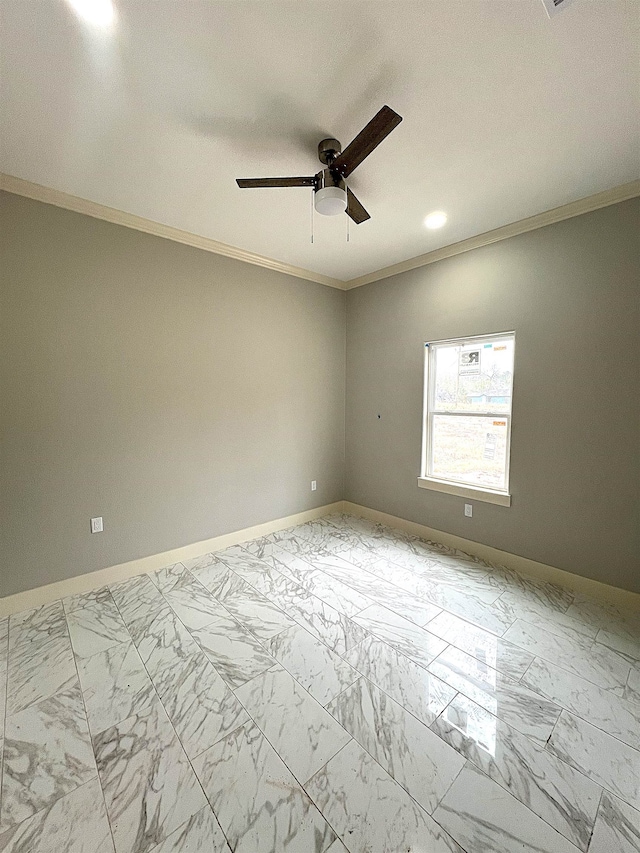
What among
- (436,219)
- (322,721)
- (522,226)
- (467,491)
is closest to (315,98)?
(436,219)

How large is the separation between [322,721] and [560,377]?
9.12ft

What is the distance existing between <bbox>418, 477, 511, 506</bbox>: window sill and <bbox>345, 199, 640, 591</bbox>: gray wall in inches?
2.9

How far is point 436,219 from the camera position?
2785 millimetres

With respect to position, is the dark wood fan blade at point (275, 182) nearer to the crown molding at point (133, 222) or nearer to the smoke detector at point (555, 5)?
the smoke detector at point (555, 5)

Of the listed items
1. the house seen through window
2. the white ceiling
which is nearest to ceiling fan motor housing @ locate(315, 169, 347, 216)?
the white ceiling

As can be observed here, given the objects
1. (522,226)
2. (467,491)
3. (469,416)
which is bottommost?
(467,491)

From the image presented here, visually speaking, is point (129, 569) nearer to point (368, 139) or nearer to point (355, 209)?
point (355, 209)

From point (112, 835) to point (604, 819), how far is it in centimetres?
169

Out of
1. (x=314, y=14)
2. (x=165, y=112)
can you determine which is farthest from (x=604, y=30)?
(x=165, y=112)

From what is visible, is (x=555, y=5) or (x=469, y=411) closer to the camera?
(x=555, y=5)

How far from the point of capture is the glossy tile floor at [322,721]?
3.86 ft

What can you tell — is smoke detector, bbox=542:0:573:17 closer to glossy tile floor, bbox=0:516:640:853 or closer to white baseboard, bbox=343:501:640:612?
glossy tile floor, bbox=0:516:640:853

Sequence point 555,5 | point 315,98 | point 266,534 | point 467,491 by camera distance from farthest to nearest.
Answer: point 266,534
point 467,491
point 315,98
point 555,5

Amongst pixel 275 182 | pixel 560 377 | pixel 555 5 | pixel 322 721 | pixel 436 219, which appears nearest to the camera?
pixel 555 5
